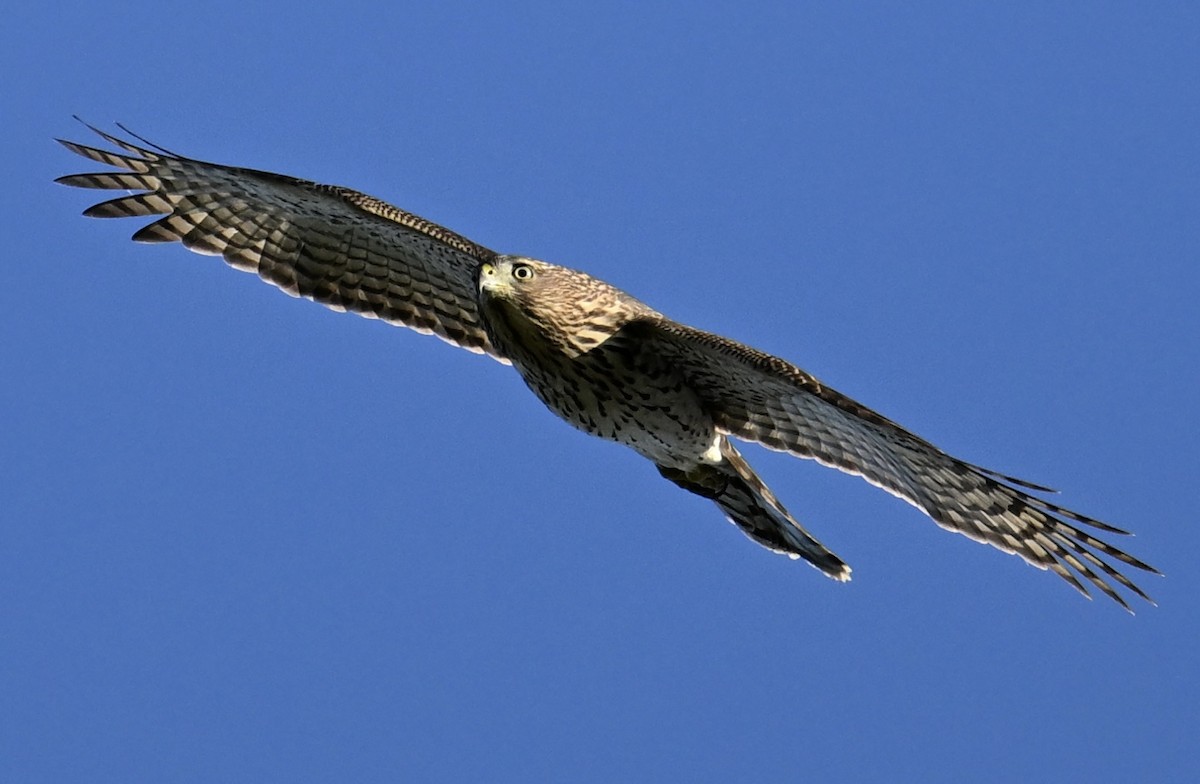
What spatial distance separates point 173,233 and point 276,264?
60 cm

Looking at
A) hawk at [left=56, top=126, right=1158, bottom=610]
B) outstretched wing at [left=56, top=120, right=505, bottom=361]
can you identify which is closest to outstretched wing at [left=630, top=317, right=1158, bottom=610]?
hawk at [left=56, top=126, right=1158, bottom=610]

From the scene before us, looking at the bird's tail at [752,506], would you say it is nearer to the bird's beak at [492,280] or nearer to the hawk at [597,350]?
the hawk at [597,350]

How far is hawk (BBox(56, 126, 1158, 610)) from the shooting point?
29.3ft

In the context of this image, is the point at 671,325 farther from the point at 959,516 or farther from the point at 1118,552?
the point at 1118,552

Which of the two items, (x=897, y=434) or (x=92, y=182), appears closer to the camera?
(x=897, y=434)

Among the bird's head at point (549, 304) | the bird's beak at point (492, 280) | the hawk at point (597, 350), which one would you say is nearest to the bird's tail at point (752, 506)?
the hawk at point (597, 350)

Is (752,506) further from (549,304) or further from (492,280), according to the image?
(492,280)

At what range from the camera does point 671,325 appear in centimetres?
878

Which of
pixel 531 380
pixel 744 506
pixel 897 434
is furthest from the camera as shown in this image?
pixel 744 506

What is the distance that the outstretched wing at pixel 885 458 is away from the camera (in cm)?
888

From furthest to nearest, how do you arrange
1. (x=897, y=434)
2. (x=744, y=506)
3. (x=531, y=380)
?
1. (x=744, y=506)
2. (x=531, y=380)
3. (x=897, y=434)

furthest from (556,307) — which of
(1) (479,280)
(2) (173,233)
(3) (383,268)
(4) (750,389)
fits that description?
(2) (173,233)

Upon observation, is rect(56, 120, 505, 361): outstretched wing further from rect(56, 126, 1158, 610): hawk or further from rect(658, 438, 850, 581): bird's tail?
rect(658, 438, 850, 581): bird's tail

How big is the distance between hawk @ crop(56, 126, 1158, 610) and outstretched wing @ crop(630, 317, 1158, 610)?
10 millimetres
